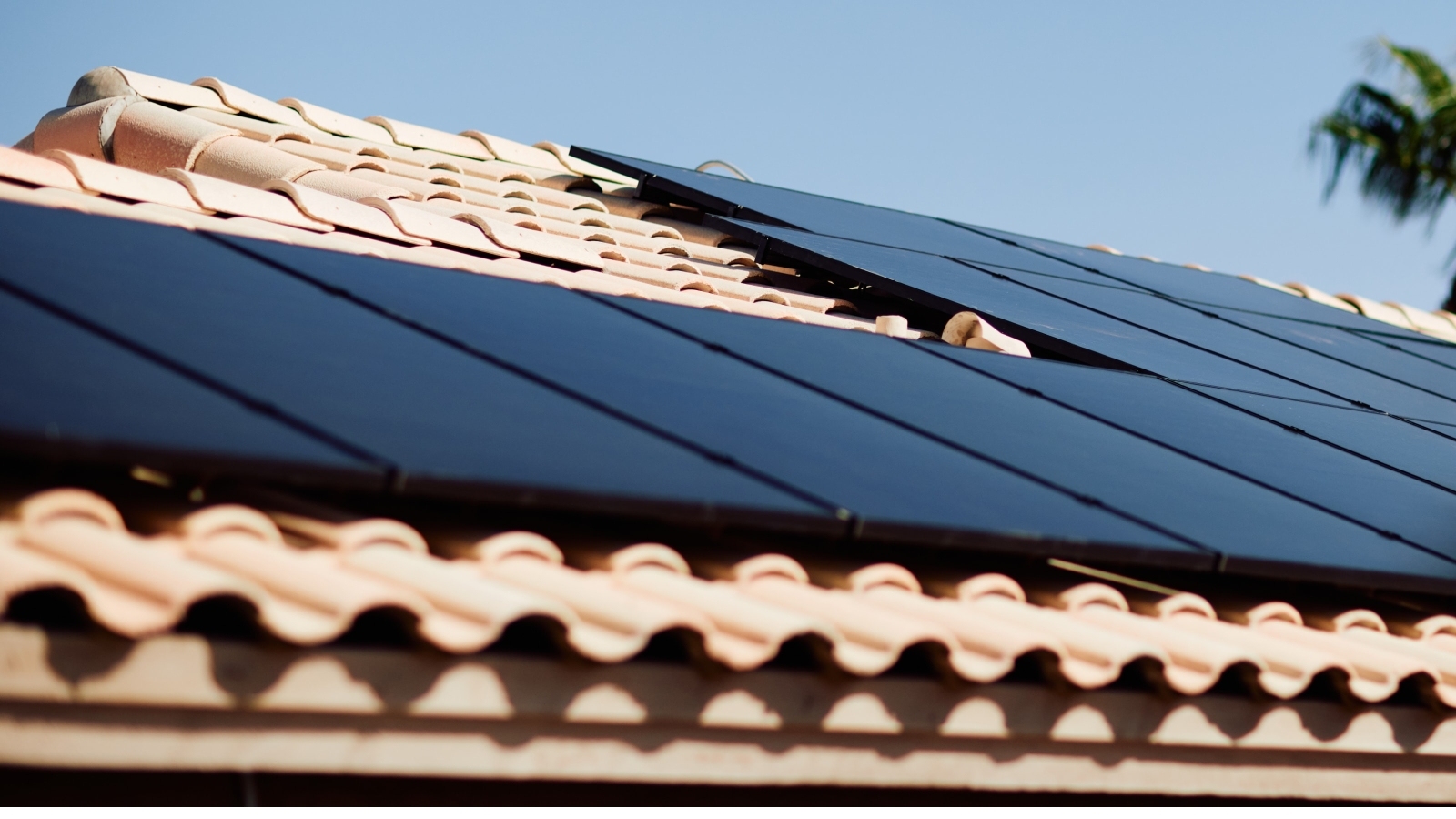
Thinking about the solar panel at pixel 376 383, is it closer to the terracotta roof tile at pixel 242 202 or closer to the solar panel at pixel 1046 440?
the solar panel at pixel 1046 440

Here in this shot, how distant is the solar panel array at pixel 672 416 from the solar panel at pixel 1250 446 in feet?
0.07

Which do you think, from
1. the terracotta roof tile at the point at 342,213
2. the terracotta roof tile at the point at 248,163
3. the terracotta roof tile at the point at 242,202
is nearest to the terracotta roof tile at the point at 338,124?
the terracotta roof tile at the point at 248,163

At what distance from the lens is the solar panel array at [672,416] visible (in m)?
3.40

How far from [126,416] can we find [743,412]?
2.05m

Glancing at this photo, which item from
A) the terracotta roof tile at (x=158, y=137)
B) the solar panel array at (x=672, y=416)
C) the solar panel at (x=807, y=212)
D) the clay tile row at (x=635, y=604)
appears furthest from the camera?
the solar panel at (x=807, y=212)

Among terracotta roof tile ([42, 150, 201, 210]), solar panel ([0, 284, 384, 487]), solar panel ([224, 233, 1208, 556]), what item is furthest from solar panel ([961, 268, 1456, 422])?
solar panel ([0, 284, 384, 487])

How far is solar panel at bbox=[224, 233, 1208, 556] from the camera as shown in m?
4.24

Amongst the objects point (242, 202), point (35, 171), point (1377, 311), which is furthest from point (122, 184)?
point (1377, 311)

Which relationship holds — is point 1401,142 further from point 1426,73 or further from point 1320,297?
point 1320,297

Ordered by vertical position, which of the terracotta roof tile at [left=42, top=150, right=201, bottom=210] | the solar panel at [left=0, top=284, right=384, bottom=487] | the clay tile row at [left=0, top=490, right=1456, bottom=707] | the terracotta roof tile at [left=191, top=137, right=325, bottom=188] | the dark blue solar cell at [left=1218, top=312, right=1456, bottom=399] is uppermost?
the dark blue solar cell at [left=1218, top=312, right=1456, bottom=399]

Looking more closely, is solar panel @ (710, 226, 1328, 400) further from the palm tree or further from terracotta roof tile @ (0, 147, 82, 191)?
the palm tree

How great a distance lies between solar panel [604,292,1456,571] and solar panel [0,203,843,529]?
1.42 metres

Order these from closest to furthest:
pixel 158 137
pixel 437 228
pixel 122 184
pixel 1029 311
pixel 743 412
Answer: pixel 743 412, pixel 122 184, pixel 437 228, pixel 1029 311, pixel 158 137

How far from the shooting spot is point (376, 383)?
3951mm
